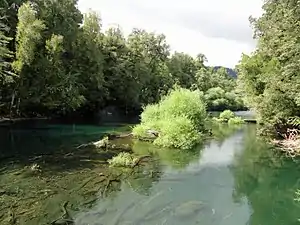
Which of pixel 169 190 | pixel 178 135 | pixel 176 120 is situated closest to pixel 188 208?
pixel 169 190

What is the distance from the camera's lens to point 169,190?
1504 centimetres

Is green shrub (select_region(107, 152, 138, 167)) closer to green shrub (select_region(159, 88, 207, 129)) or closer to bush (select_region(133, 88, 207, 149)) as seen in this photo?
bush (select_region(133, 88, 207, 149))

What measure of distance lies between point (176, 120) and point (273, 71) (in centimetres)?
915

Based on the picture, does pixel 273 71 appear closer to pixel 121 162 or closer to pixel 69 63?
pixel 121 162

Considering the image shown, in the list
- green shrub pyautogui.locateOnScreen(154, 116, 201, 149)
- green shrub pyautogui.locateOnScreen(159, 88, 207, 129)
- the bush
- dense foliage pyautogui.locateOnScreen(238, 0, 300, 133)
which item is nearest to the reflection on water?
green shrub pyautogui.locateOnScreen(154, 116, 201, 149)

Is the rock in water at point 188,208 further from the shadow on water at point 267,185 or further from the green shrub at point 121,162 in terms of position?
the green shrub at point 121,162

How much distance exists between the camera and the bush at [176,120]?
25578mm

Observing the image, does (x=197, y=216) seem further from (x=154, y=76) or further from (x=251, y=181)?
(x=154, y=76)

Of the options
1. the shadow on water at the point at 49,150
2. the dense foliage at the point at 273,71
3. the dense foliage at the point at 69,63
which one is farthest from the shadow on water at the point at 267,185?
the dense foliage at the point at 69,63

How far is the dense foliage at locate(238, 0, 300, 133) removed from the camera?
2078 cm


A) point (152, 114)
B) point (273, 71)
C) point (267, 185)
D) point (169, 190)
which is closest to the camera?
point (169, 190)

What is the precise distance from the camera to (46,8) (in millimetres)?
42250

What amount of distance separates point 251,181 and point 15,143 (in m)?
16.0

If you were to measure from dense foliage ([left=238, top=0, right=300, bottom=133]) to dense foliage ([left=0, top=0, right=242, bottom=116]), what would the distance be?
17.3 metres
